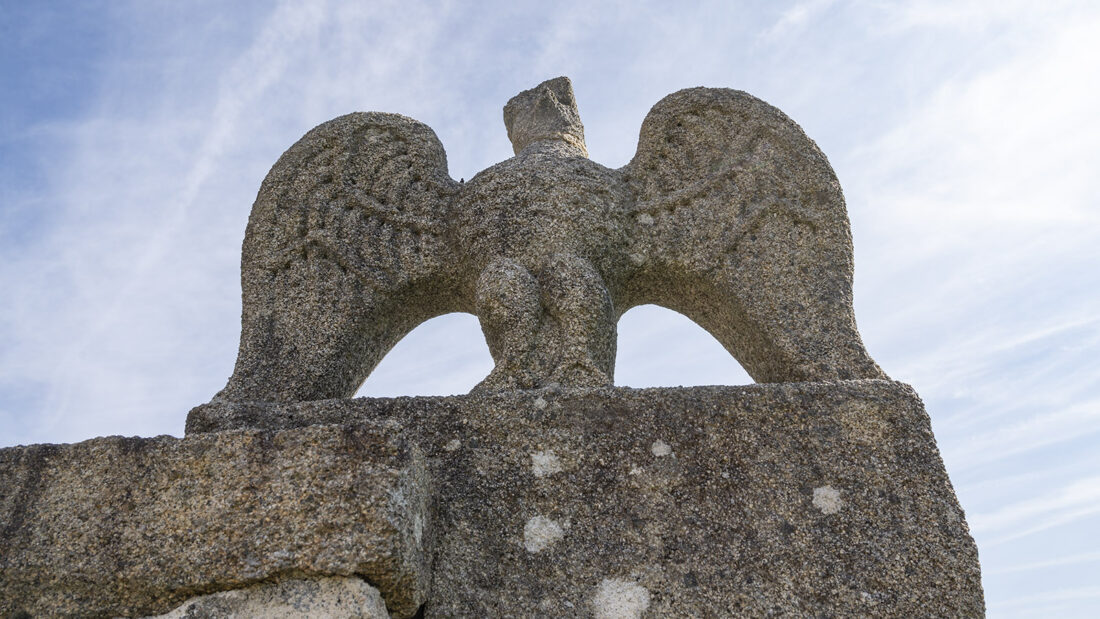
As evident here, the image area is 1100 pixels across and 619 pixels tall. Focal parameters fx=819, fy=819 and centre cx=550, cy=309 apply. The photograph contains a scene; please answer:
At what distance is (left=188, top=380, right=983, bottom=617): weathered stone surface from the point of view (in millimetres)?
1987

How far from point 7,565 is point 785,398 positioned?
1968mm

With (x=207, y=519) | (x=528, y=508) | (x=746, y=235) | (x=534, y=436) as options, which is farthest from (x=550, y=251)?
(x=207, y=519)

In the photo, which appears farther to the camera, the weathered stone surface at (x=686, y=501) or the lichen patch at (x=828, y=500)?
the lichen patch at (x=828, y=500)

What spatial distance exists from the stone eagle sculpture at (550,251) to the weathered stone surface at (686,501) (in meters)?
0.45

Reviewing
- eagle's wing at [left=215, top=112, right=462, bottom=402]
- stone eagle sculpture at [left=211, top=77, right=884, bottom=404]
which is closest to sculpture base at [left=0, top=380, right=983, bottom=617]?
stone eagle sculpture at [left=211, top=77, right=884, bottom=404]

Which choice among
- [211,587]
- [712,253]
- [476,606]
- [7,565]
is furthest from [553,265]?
[7,565]

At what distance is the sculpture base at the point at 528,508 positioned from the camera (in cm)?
178

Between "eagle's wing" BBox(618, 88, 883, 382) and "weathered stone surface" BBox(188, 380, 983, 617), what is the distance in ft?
1.82

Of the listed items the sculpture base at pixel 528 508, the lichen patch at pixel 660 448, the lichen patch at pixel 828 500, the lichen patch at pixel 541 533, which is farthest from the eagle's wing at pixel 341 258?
the lichen patch at pixel 828 500

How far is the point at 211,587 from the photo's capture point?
5.75 feet

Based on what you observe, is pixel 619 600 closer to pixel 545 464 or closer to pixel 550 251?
pixel 545 464

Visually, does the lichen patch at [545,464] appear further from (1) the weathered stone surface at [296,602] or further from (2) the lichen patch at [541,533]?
(1) the weathered stone surface at [296,602]

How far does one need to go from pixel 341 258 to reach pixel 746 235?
160cm

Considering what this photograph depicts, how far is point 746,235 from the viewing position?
10.5ft
